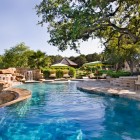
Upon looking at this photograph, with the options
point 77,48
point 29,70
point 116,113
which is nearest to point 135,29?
point 77,48

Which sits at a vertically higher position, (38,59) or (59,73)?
(38,59)

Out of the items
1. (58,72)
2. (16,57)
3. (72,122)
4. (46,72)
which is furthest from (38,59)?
(72,122)

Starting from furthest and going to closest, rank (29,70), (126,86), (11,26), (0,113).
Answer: (29,70), (11,26), (126,86), (0,113)

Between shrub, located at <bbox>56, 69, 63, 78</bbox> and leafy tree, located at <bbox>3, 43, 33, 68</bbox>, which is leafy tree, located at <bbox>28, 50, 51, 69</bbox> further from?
shrub, located at <bbox>56, 69, 63, 78</bbox>

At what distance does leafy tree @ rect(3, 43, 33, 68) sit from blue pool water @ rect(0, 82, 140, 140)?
34390mm

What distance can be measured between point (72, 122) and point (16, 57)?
38.3 meters

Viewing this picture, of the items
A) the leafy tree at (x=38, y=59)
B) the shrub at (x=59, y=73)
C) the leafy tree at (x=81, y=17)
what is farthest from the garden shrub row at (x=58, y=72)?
the leafy tree at (x=81, y=17)

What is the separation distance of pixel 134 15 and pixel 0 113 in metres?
10.0

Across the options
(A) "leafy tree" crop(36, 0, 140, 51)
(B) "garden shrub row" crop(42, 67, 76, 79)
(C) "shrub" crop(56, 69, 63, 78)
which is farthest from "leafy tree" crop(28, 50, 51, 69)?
(A) "leafy tree" crop(36, 0, 140, 51)

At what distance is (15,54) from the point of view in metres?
45.2

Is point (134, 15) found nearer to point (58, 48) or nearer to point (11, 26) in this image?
point (58, 48)

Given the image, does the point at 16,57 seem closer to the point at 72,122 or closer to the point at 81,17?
the point at 81,17

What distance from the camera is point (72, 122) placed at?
819cm

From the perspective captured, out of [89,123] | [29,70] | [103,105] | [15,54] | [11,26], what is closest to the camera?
[89,123]
